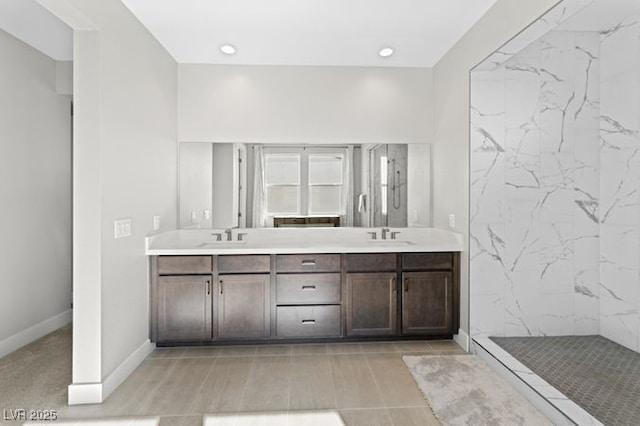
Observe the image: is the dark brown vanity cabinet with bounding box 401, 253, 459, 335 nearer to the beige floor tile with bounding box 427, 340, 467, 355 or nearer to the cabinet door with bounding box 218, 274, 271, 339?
the beige floor tile with bounding box 427, 340, 467, 355

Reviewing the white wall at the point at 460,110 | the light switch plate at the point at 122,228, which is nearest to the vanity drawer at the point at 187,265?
A: the light switch plate at the point at 122,228

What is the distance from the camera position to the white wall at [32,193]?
316 centimetres

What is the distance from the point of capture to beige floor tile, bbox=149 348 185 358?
10.1ft

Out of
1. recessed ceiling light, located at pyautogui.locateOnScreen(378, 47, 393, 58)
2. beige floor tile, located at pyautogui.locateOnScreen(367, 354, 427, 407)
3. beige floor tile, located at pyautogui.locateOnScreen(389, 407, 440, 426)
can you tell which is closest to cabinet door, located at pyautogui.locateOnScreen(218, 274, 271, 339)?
beige floor tile, located at pyautogui.locateOnScreen(367, 354, 427, 407)

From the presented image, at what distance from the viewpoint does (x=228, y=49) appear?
346 cm

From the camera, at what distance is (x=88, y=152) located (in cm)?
237

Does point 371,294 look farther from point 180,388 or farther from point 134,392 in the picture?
point 134,392

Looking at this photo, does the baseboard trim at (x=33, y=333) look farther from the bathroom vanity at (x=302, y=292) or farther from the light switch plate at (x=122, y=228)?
the light switch plate at (x=122, y=228)

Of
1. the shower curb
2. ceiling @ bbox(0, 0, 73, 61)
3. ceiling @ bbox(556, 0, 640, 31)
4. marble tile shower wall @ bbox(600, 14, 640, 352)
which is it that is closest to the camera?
the shower curb

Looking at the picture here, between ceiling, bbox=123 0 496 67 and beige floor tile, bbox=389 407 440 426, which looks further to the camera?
ceiling, bbox=123 0 496 67

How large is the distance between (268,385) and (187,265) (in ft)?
3.96

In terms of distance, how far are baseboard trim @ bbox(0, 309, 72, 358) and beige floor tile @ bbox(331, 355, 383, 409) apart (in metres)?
2.61

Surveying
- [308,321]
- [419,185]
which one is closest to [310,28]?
[419,185]

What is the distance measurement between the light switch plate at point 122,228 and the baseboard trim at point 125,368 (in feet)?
2.90
